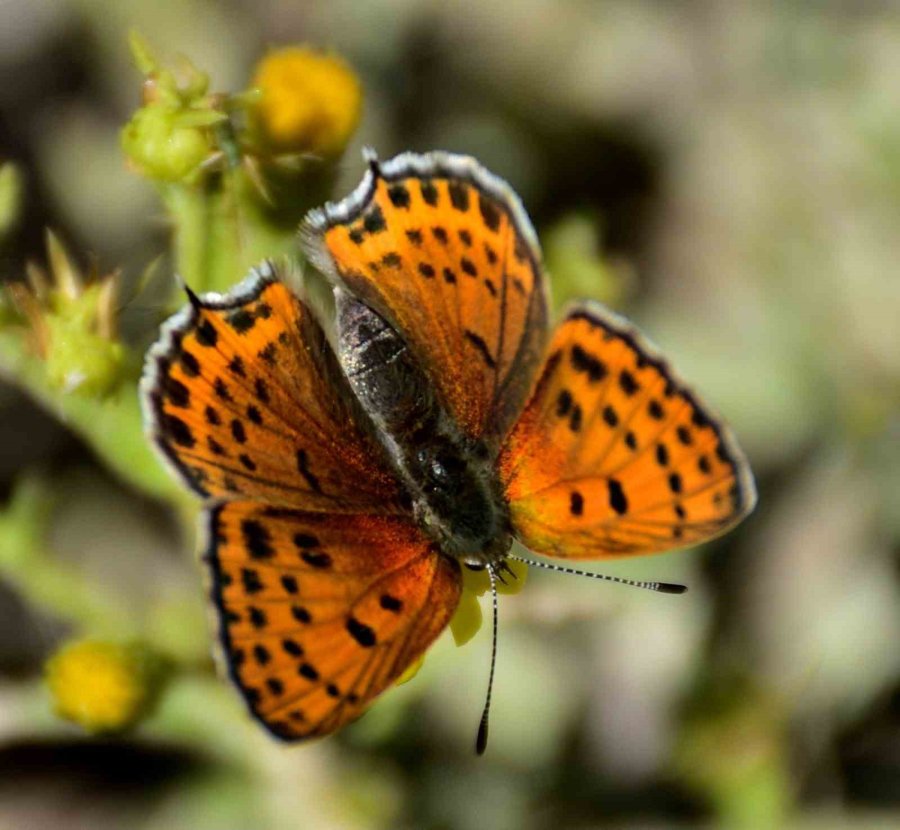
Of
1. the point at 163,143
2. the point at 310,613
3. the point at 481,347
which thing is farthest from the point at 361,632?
the point at 163,143

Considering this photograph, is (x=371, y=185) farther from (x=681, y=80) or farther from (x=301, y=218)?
(x=681, y=80)

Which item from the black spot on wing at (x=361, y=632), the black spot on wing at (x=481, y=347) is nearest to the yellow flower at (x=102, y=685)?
the black spot on wing at (x=361, y=632)

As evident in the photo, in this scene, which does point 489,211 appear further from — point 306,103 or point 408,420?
point 306,103

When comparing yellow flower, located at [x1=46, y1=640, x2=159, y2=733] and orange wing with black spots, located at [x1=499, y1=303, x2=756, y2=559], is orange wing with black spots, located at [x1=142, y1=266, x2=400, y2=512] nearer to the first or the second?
orange wing with black spots, located at [x1=499, y1=303, x2=756, y2=559]

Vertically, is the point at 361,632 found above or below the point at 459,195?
below

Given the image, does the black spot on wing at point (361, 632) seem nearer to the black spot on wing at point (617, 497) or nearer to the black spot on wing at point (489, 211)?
the black spot on wing at point (617, 497)

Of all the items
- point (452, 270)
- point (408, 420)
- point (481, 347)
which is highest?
point (452, 270)
